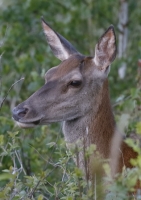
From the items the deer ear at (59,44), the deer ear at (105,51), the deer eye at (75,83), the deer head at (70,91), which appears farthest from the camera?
the deer ear at (59,44)

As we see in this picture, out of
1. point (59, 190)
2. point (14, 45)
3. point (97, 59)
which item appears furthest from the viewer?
point (14, 45)

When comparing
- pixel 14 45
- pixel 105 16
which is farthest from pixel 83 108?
pixel 105 16

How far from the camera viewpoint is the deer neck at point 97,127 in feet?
19.9

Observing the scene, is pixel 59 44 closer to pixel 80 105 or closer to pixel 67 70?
pixel 67 70

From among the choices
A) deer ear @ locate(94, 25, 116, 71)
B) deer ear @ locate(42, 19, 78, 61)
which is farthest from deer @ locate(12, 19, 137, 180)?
deer ear @ locate(42, 19, 78, 61)

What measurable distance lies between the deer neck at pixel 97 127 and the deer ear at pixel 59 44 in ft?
2.47

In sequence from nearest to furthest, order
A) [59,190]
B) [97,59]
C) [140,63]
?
1. [59,190]
2. [97,59]
3. [140,63]

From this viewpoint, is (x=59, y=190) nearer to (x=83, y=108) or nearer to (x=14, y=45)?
(x=83, y=108)

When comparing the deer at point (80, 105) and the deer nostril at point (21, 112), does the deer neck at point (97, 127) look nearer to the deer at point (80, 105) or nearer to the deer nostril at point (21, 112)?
the deer at point (80, 105)

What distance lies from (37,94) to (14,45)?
16.6 feet

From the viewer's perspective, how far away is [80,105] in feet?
20.3

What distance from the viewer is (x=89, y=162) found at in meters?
5.91

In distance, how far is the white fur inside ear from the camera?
273 inches

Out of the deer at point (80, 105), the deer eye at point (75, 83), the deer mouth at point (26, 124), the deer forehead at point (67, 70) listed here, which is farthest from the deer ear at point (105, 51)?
the deer mouth at point (26, 124)
